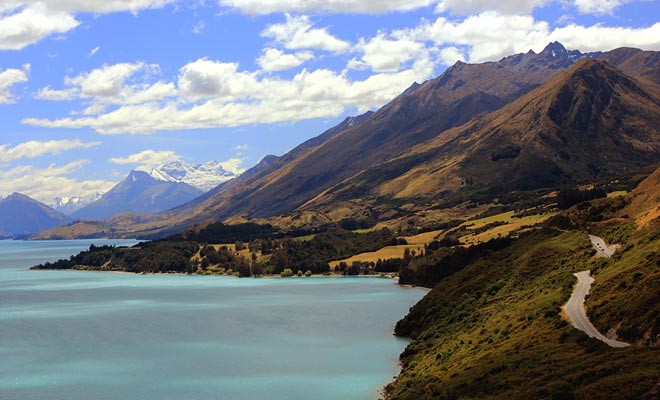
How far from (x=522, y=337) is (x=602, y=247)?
1949 inches

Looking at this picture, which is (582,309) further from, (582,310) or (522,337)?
(522,337)

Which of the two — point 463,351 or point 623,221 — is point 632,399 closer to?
point 463,351

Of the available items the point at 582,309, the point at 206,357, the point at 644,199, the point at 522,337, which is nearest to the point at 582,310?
the point at 582,309

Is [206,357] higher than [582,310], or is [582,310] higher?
[582,310]

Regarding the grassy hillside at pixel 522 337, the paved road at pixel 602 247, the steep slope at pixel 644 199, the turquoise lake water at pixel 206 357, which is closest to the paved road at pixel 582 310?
the grassy hillside at pixel 522 337

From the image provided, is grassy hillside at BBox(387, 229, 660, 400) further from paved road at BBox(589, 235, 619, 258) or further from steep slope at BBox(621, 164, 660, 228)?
steep slope at BBox(621, 164, 660, 228)

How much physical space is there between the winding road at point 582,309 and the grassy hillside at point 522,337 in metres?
1.15

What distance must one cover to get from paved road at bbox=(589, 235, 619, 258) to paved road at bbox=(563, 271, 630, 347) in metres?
10.6

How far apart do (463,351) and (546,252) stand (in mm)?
50276

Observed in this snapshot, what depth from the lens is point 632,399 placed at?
1895 inches

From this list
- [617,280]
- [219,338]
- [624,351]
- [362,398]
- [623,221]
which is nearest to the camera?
[624,351]

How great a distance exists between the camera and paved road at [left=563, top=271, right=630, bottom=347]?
223ft

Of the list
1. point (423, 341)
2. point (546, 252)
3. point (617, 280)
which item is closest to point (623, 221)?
point (546, 252)

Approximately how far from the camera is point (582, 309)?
82500 millimetres
